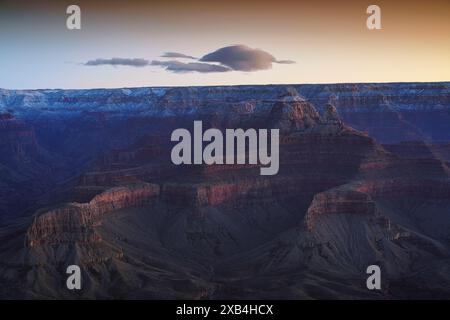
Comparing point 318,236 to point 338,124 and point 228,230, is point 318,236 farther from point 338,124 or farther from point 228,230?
point 338,124

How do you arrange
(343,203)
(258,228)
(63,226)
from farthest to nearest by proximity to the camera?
(258,228) < (343,203) < (63,226)

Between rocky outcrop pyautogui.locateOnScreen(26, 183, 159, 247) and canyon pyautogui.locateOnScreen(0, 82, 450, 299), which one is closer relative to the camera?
canyon pyautogui.locateOnScreen(0, 82, 450, 299)

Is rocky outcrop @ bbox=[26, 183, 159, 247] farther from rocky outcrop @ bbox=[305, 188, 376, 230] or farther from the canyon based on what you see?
rocky outcrop @ bbox=[305, 188, 376, 230]

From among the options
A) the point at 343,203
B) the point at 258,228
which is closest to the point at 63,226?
the point at 258,228

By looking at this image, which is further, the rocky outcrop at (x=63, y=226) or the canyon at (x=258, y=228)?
the rocky outcrop at (x=63, y=226)

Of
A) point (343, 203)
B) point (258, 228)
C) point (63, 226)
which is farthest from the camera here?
point (258, 228)

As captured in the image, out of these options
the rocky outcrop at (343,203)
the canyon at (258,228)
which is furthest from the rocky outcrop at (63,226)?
the rocky outcrop at (343,203)

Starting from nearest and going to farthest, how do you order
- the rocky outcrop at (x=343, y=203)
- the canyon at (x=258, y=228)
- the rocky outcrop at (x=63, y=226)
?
the canyon at (x=258, y=228)
the rocky outcrop at (x=63, y=226)
the rocky outcrop at (x=343, y=203)

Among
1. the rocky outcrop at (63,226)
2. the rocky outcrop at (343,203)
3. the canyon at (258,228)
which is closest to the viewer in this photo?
the canyon at (258,228)

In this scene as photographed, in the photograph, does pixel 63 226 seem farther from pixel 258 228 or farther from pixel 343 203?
pixel 343 203

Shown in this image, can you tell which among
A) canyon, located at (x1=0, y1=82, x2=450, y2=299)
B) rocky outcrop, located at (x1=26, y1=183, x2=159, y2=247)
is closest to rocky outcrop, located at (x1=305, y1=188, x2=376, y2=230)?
canyon, located at (x1=0, y1=82, x2=450, y2=299)

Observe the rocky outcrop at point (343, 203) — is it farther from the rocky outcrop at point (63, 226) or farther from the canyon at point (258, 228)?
the rocky outcrop at point (63, 226)

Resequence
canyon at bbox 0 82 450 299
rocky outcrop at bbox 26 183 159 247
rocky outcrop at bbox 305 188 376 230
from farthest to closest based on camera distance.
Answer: rocky outcrop at bbox 305 188 376 230
rocky outcrop at bbox 26 183 159 247
canyon at bbox 0 82 450 299

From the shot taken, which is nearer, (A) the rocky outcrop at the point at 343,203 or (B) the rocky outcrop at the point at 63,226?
(B) the rocky outcrop at the point at 63,226
